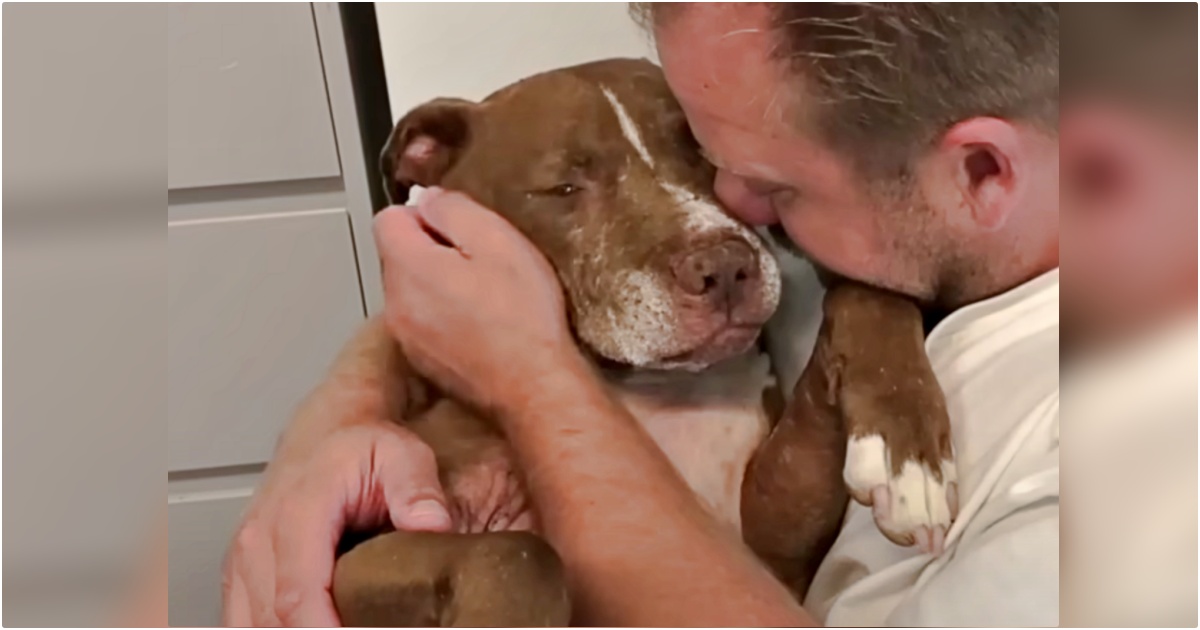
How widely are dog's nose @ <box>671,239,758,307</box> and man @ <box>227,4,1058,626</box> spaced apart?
4cm

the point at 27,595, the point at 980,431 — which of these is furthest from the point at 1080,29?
the point at 27,595

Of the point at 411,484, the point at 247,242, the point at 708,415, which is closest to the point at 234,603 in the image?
the point at 411,484

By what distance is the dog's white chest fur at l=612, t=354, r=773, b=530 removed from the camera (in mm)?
829

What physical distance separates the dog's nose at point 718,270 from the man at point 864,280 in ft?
0.12

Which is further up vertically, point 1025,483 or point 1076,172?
point 1076,172

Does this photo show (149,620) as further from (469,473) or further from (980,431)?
(980,431)

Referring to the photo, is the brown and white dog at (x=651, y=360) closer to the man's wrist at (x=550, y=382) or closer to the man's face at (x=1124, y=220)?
the man's wrist at (x=550, y=382)

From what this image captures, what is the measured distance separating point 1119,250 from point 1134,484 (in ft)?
0.55

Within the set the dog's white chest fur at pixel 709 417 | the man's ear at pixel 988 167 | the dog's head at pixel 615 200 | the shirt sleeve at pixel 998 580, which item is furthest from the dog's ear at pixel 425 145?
the shirt sleeve at pixel 998 580

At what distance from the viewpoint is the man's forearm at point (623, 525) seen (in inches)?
30.1

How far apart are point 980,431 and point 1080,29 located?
0.28 m

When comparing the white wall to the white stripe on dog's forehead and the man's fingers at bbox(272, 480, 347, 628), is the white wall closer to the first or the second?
the white stripe on dog's forehead

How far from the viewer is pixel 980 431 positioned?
74 cm

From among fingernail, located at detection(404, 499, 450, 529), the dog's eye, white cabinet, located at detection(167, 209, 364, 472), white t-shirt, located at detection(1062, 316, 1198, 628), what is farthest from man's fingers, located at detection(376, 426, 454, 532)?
white t-shirt, located at detection(1062, 316, 1198, 628)
